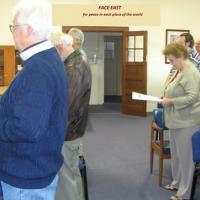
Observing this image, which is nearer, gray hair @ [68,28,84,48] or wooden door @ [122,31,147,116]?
gray hair @ [68,28,84,48]

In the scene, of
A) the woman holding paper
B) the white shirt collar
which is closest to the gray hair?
the woman holding paper

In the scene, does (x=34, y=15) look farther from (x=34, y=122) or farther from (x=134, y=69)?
(x=134, y=69)

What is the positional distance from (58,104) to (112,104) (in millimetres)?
8088

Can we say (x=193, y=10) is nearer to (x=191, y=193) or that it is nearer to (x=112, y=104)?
(x=112, y=104)

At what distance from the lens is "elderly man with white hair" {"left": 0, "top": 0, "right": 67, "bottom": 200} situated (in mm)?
A: 1378

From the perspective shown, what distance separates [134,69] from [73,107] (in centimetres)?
551

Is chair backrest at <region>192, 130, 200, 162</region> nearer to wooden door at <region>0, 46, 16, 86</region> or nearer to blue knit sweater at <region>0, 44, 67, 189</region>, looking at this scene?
blue knit sweater at <region>0, 44, 67, 189</region>

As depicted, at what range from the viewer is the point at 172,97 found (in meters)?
3.12

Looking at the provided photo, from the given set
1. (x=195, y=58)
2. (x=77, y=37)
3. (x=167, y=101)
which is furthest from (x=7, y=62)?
(x=167, y=101)

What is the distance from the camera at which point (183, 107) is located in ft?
9.98

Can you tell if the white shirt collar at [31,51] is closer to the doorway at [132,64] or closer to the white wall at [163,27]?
the doorway at [132,64]

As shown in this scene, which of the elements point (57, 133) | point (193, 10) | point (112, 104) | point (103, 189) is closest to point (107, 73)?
point (112, 104)

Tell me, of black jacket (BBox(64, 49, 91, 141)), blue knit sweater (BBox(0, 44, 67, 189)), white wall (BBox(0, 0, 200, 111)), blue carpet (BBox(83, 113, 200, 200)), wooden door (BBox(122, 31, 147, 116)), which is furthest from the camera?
white wall (BBox(0, 0, 200, 111))

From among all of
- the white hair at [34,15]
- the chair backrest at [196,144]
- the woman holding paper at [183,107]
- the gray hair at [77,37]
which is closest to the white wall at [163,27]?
the woman holding paper at [183,107]
